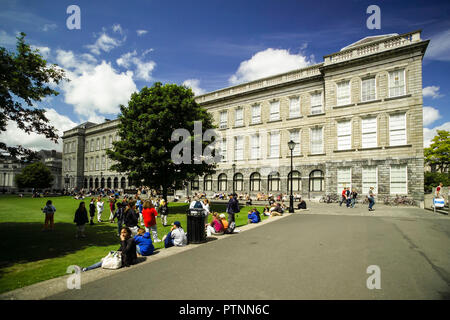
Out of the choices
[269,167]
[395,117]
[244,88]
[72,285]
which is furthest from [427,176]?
[72,285]

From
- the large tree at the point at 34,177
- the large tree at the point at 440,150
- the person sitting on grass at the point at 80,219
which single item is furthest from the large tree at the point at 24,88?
the large tree at the point at 34,177

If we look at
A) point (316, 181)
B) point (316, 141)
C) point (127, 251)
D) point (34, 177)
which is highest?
point (316, 141)

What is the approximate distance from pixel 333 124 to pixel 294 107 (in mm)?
5770

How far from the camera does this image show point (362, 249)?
7371 millimetres

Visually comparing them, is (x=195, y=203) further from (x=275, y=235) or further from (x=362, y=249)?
(x=362, y=249)

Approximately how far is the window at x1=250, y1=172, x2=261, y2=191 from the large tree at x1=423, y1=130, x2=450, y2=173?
3332cm

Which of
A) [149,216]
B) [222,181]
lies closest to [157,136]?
[149,216]

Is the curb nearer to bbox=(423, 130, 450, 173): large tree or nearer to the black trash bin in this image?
the black trash bin

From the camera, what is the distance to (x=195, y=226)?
882 centimetres

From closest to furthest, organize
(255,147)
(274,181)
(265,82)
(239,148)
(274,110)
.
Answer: (274,181) < (274,110) < (265,82) < (255,147) < (239,148)

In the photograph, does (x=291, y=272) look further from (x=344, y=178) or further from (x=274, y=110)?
(x=274, y=110)

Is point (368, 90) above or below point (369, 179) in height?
above

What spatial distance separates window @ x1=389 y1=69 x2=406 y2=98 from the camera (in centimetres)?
2358

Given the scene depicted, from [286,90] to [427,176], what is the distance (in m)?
33.6
